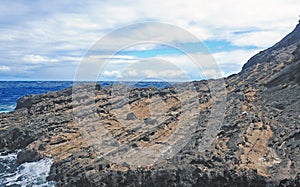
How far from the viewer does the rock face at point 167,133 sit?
7113 mm

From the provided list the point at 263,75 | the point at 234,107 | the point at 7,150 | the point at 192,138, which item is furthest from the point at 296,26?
the point at 7,150

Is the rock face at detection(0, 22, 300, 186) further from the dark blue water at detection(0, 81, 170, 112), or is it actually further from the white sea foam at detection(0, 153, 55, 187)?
the dark blue water at detection(0, 81, 170, 112)

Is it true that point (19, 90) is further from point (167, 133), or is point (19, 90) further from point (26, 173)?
point (167, 133)

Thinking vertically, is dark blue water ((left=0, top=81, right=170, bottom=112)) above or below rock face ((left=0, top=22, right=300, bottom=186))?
below

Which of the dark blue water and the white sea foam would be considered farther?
the dark blue water

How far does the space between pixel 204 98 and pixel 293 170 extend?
5.78 m

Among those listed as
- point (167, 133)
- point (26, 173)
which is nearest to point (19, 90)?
point (26, 173)

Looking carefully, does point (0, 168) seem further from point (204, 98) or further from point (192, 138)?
point (204, 98)

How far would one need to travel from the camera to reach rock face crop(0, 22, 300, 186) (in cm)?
711

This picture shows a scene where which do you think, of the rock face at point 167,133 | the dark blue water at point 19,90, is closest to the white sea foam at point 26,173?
the rock face at point 167,133

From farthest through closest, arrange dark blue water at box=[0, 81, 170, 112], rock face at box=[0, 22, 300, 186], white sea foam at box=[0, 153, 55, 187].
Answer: dark blue water at box=[0, 81, 170, 112] < white sea foam at box=[0, 153, 55, 187] < rock face at box=[0, 22, 300, 186]

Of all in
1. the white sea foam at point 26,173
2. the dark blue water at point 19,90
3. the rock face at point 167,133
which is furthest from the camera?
the dark blue water at point 19,90

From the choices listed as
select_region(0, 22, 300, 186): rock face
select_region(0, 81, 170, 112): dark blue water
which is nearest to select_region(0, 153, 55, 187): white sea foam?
select_region(0, 22, 300, 186): rock face

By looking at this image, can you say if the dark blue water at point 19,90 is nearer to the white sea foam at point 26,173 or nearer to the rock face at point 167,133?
the rock face at point 167,133
